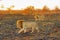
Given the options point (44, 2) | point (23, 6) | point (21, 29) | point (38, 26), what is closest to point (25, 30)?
point (21, 29)

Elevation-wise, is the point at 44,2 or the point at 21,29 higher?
the point at 44,2

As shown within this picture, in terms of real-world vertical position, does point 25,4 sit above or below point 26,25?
above

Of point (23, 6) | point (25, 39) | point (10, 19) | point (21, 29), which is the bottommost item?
point (25, 39)

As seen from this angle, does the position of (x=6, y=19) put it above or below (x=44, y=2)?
below

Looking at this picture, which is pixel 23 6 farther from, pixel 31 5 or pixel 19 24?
pixel 19 24

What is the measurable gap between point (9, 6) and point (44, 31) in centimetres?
66

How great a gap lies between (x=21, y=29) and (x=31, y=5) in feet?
1.31

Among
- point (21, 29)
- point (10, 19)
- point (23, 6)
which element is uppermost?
Answer: point (23, 6)

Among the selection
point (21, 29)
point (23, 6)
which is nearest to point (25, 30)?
point (21, 29)

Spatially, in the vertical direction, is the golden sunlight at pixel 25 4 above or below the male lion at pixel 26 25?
above

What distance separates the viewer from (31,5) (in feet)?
7.72

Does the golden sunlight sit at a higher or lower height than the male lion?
higher

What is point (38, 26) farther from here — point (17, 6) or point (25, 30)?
point (17, 6)

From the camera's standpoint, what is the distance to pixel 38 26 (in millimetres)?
2305
